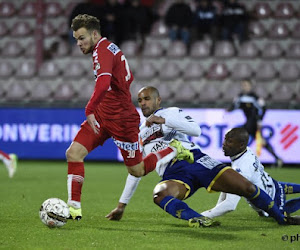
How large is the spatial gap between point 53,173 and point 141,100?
5.80m

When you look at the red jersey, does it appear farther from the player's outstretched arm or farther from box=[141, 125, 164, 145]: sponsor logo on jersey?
the player's outstretched arm

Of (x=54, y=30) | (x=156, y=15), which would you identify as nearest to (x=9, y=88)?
(x=54, y=30)

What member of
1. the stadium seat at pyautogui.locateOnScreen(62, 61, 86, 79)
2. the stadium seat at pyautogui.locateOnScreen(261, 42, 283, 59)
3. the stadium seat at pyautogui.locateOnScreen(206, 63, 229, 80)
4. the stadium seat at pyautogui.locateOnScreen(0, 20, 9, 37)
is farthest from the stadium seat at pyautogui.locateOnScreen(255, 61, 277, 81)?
the stadium seat at pyautogui.locateOnScreen(0, 20, 9, 37)

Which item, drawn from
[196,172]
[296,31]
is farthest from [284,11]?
[196,172]

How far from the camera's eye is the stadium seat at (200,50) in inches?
602

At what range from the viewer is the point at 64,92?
15.2m

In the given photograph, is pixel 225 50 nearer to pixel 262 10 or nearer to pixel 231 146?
pixel 262 10

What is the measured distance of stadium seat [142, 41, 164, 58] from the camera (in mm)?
15539

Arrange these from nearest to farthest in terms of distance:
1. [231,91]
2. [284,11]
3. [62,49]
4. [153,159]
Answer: [153,159] → [231,91] → [284,11] → [62,49]

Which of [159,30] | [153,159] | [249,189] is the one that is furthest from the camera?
[159,30]

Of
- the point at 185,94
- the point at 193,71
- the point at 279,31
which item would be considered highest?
the point at 279,31

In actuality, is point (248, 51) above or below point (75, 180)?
above

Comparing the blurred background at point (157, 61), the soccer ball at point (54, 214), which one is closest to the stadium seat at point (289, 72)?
the blurred background at point (157, 61)

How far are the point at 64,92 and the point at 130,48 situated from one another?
6.51ft
